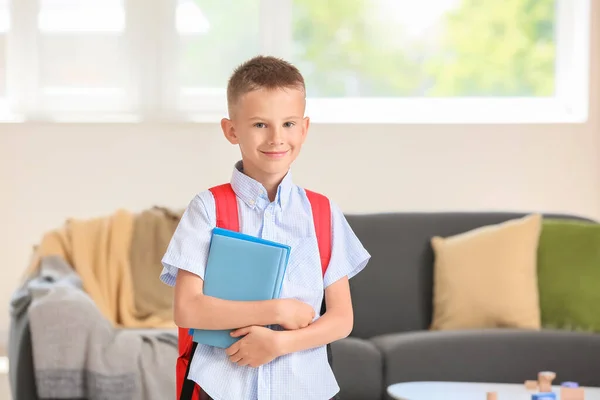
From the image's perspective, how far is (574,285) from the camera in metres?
3.88

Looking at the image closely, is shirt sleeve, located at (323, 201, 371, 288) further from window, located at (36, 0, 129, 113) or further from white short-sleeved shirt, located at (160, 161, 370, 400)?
window, located at (36, 0, 129, 113)

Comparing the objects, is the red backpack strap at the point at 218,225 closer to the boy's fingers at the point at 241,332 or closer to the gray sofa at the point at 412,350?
the boy's fingers at the point at 241,332

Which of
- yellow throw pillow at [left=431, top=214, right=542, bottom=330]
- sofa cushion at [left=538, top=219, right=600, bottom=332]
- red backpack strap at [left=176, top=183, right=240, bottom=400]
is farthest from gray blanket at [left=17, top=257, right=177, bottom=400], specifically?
Result: red backpack strap at [left=176, top=183, right=240, bottom=400]

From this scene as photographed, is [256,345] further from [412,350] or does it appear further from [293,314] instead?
[412,350]

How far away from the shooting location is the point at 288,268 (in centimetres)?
157

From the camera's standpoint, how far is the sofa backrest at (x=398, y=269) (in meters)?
3.91

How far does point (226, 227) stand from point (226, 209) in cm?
3

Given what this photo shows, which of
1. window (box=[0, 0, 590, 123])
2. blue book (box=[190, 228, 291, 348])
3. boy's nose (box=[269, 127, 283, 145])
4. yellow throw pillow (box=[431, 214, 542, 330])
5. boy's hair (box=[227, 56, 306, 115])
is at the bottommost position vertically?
yellow throw pillow (box=[431, 214, 542, 330])

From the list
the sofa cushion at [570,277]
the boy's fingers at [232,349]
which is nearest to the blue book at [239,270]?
the boy's fingers at [232,349]

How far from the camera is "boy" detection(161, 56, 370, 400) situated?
1.50 metres

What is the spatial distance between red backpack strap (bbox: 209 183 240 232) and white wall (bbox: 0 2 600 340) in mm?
3399

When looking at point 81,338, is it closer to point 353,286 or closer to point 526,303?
point 353,286

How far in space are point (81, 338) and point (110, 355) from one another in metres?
0.11

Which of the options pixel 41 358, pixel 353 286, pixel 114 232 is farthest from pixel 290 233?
pixel 114 232
